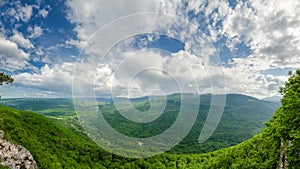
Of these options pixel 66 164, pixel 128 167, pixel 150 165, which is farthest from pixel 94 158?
pixel 150 165

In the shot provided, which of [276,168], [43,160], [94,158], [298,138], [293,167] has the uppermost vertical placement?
[298,138]

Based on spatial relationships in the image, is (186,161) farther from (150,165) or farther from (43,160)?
(43,160)

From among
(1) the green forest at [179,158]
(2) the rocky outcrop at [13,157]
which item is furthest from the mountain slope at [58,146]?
→ (2) the rocky outcrop at [13,157]

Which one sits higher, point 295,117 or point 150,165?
point 295,117

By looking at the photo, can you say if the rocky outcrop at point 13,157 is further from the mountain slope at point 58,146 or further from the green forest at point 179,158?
the mountain slope at point 58,146

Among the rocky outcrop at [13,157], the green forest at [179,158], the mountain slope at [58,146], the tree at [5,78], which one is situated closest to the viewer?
the green forest at [179,158]

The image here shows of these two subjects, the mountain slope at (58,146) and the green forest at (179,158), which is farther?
the mountain slope at (58,146)

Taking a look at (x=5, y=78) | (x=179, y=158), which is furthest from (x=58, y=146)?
(x=179, y=158)

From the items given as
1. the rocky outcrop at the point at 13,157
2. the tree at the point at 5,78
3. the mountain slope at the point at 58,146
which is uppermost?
the tree at the point at 5,78

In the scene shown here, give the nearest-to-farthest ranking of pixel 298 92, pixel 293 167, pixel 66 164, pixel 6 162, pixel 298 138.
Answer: pixel 298 138 < pixel 293 167 < pixel 298 92 < pixel 6 162 < pixel 66 164
